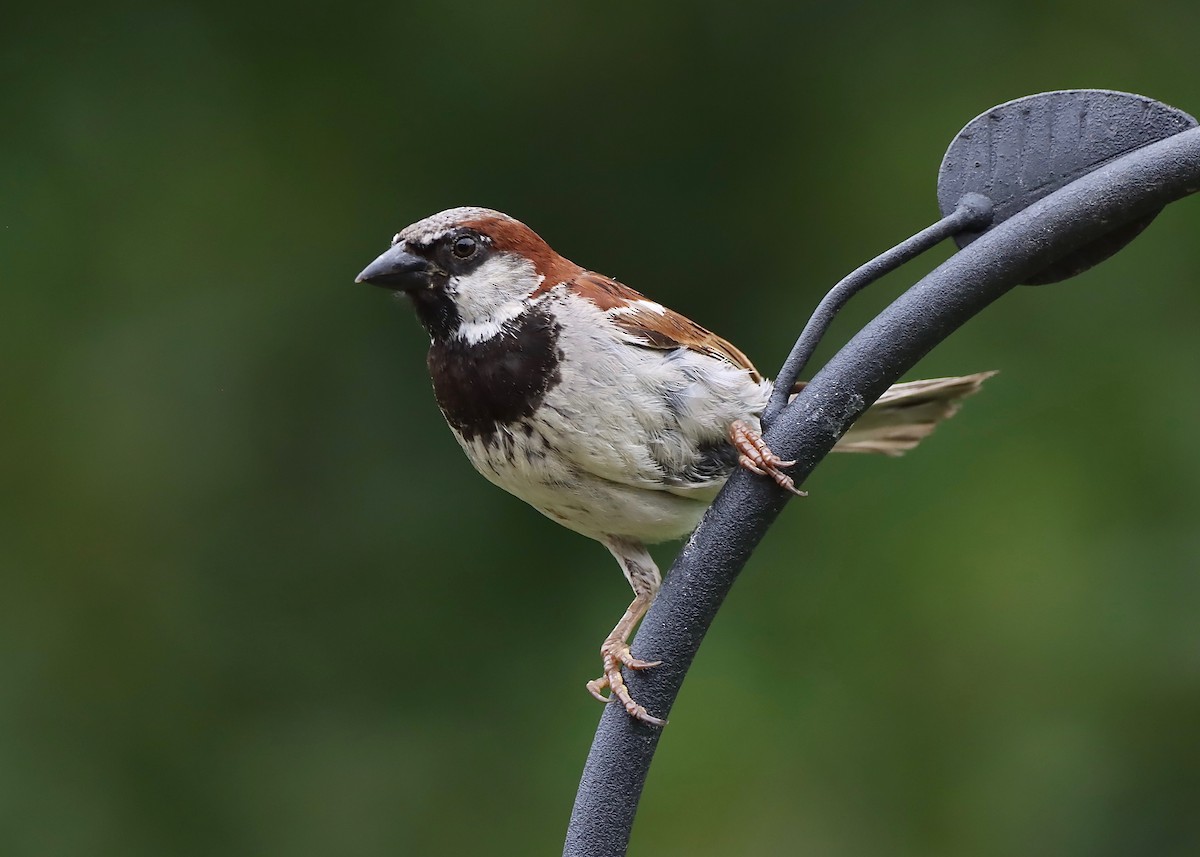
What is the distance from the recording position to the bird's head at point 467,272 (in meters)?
1.70

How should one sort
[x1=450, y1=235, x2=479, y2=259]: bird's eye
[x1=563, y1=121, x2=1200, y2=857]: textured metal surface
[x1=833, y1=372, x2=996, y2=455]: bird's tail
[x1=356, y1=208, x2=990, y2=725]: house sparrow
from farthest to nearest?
1. [x1=833, y1=372, x2=996, y2=455]: bird's tail
2. [x1=450, y1=235, x2=479, y2=259]: bird's eye
3. [x1=356, y1=208, x2=990, y2=725]: house sparrow
4. [x1=563, y1=121, x2=1200, y2=857]: textured metal surface

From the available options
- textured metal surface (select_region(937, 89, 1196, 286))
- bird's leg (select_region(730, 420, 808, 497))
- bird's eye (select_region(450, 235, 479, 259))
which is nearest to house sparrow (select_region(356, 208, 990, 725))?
bird's eye (select_region(450, 235, 479, 259))

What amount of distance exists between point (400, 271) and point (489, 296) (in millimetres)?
114

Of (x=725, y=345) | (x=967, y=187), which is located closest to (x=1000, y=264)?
(x=967, y=187)

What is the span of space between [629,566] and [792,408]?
0.62 meters

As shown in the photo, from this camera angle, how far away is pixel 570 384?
1625 millimetres

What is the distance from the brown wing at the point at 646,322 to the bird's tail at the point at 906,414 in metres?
0.25

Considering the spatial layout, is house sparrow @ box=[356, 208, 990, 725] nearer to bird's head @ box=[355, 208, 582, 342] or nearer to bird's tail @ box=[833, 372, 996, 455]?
bird's head @ box=[355, 208, 582, 342]

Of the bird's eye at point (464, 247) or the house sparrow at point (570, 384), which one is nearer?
the house sparrow at point (570, 384)

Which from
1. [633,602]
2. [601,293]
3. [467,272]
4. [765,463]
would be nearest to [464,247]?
[467,272]

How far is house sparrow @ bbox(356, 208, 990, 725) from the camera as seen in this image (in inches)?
64.1

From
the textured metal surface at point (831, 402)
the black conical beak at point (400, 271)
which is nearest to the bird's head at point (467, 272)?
the black conical beak at point (400, 271)

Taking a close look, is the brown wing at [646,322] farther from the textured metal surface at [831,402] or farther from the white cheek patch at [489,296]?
the textured metal surface at [831,402]

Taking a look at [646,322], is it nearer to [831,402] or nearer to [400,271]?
[400,271]
